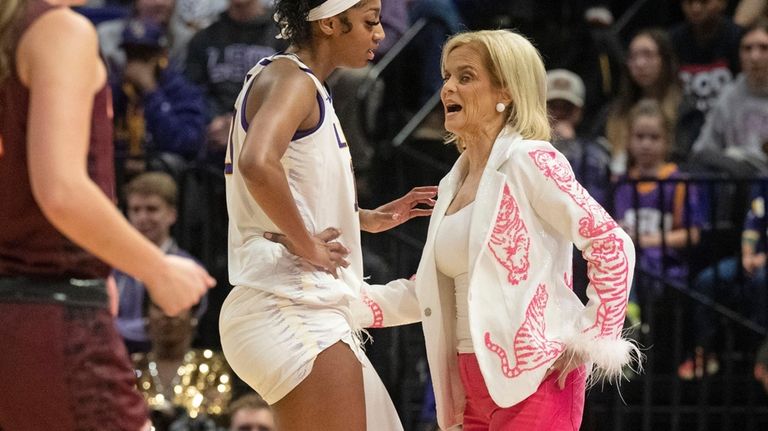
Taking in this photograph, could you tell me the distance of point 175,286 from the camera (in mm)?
2566

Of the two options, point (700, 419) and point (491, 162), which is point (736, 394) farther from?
point (491, 162)

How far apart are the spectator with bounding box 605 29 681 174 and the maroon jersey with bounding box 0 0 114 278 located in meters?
5.84

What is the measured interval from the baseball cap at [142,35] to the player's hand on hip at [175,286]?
5.82 meters

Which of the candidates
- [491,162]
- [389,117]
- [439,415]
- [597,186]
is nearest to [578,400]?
[439,415]

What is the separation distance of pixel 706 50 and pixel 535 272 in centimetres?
543

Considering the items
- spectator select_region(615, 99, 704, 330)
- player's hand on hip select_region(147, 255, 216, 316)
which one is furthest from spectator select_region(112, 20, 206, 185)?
player's hand on hip select_region(147, 255, 216, 316)

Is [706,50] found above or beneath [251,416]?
above

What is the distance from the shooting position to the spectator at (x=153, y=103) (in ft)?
25.5

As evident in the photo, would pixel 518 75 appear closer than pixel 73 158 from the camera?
No

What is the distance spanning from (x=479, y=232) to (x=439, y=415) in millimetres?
585

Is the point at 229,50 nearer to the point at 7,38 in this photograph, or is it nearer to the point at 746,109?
the point at 746,109

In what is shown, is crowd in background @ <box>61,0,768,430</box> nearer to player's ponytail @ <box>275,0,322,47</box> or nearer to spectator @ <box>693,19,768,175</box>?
spectator @ <box>693,19,768,175</box>

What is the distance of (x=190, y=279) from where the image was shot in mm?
2576

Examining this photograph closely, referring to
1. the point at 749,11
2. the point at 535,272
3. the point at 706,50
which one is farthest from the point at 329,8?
the point at 749,11
